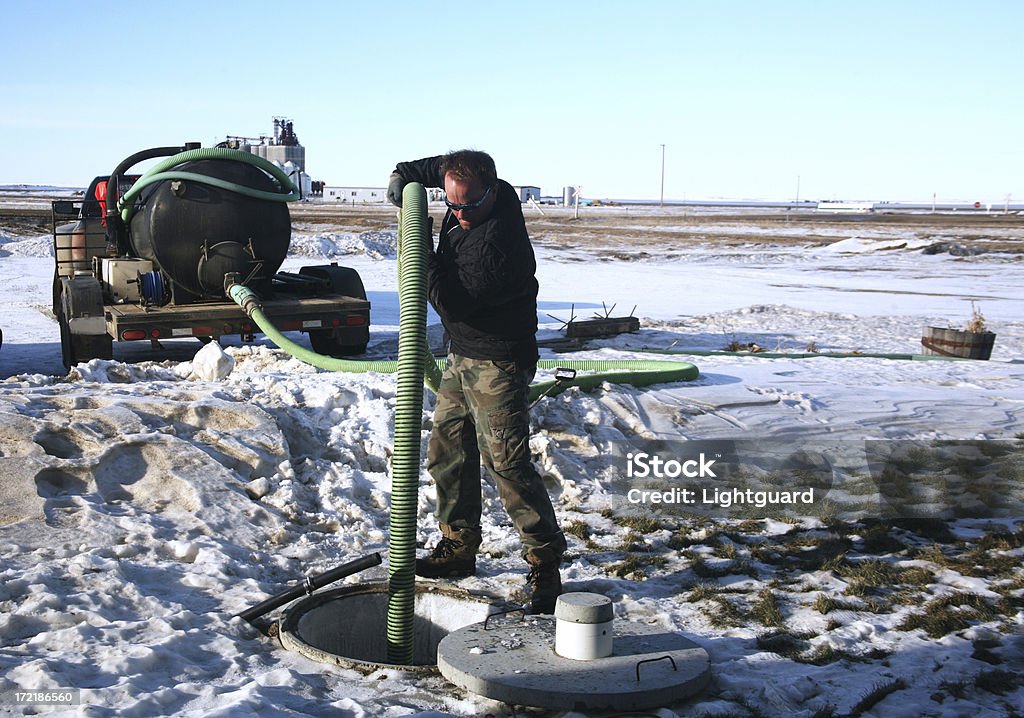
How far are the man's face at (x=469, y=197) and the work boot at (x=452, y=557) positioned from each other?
1.48 m

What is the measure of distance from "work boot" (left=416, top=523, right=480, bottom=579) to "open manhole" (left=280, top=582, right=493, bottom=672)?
0.33ft

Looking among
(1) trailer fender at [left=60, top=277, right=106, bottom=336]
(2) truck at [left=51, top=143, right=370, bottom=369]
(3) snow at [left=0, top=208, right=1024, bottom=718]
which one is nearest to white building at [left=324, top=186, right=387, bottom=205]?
(2) truck at [left=51, top=143, right=370, bottom=369]

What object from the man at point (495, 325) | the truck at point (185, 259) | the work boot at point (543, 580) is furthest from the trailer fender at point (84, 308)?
the work boot at point (543, 580)

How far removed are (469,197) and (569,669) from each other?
197 centimetres

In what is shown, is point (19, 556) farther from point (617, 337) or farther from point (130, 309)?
point (617, 337)

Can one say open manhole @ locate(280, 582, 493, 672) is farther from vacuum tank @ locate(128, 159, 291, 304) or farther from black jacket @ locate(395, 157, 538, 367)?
vacuum tank @ locate(128, 159, 291, 304)

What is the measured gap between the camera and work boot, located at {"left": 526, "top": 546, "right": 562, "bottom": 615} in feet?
14.9

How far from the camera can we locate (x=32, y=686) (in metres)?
3.51

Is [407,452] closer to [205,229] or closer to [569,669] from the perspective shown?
[569,669]

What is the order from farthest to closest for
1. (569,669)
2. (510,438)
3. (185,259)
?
(185,259) → (510,438) → (569,669)

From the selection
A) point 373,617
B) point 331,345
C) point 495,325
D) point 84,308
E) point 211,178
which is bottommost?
point 373,617

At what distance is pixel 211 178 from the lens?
31.5 ft
